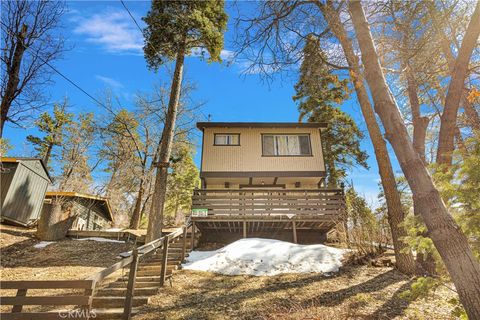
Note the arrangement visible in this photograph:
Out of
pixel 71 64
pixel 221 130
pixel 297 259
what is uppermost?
pixel 221 130

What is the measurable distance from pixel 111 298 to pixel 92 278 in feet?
6.72

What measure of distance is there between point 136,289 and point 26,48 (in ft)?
22.4

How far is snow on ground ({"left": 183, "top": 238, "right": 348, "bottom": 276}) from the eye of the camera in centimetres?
717

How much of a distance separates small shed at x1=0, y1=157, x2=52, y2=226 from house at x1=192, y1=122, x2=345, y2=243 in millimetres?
8907

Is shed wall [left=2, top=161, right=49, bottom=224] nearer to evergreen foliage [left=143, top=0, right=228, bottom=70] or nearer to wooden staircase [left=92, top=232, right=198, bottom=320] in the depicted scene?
wooden staircase [left=92, top=232, right=198, bottom=320]

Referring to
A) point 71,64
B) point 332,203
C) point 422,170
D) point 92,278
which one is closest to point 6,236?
point 71,64

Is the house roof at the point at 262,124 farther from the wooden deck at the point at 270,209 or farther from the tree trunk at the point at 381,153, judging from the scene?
the tree trunk at the point at 381,153

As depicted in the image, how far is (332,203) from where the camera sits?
10.4 metres

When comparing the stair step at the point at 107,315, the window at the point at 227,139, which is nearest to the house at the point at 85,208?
the window at the point at 227,139

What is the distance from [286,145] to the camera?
14141 millimetres

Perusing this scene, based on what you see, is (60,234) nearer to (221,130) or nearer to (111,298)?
(111,298)

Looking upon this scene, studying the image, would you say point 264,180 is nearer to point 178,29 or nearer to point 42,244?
point 178,29

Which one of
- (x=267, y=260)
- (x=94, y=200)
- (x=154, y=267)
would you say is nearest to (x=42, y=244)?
(x=94, y=200)

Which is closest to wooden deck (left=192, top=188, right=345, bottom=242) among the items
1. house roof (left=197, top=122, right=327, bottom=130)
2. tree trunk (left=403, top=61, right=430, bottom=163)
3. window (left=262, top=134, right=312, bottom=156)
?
window (left=262, top=134, right=312, bottom=156)
